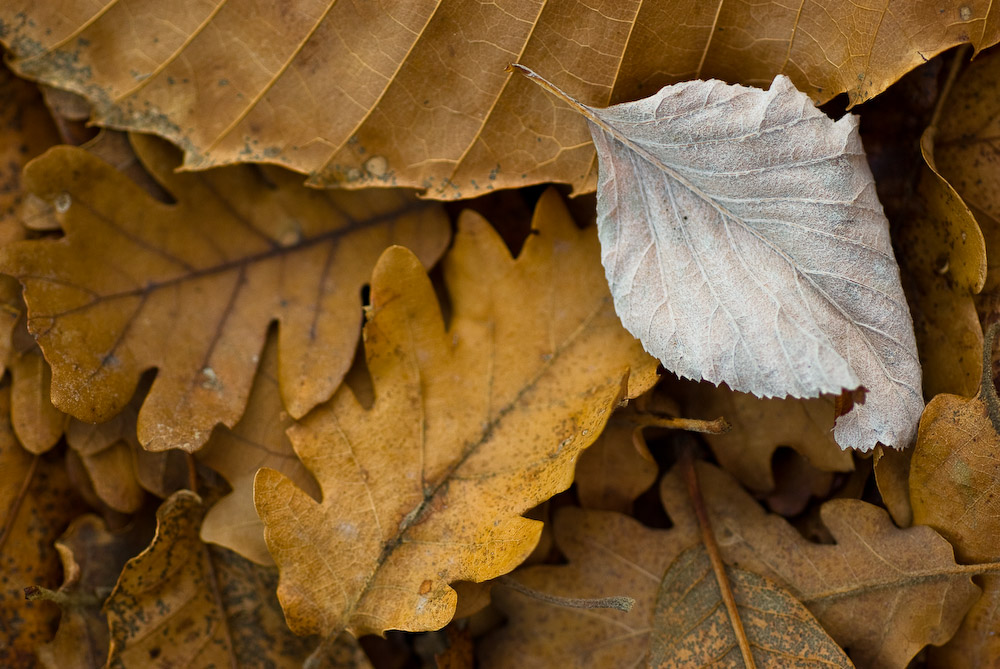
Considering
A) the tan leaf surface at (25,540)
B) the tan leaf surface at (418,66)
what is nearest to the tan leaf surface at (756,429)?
the tan leaf surface at (418,66)

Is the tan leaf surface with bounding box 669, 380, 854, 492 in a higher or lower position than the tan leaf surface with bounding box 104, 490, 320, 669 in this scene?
higher

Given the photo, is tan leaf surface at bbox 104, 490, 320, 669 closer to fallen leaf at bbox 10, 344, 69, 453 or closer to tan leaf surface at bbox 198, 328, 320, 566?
tan leaf surface at bbox 198, 328, 320, 566

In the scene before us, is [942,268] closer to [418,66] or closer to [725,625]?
[725,625]

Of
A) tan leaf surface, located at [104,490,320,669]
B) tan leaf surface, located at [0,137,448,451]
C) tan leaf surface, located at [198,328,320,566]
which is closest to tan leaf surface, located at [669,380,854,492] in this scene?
tan leaf surface, located at [0,137,448,451]

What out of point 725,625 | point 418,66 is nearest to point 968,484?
point 725,625

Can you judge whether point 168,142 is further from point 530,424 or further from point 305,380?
point 530,424

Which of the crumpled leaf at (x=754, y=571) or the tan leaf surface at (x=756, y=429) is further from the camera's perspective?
the tan leaf surface at (x=756, y=429)

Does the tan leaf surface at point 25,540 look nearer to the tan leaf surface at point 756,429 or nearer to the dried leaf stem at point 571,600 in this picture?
the dried leaf stem at point 571,600
